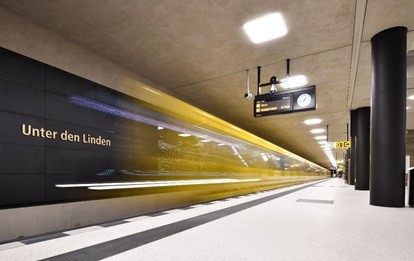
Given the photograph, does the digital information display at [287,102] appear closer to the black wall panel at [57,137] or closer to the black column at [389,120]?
the black column at [389,120]

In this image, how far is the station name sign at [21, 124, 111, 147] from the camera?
400 centimetres

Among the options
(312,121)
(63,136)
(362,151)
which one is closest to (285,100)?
(63,136)

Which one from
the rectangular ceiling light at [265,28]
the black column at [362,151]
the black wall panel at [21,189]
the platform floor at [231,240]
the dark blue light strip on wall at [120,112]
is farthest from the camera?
the black column at [362,151]

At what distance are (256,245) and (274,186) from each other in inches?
396

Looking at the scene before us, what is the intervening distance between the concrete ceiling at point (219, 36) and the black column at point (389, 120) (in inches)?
17.8

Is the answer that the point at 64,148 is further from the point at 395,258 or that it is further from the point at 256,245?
the point at 395,258

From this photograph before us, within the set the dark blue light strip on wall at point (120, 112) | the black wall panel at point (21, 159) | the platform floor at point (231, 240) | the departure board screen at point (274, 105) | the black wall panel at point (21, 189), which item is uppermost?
the departure board screen at point (274, 105)

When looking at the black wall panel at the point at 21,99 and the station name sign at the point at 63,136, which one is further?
the station name sign at the point at 63,136

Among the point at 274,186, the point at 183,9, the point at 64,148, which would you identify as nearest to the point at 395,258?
the point at 183,9

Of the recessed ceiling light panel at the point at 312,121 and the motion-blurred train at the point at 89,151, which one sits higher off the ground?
the recessed ceiling light panel at the point at 312,121

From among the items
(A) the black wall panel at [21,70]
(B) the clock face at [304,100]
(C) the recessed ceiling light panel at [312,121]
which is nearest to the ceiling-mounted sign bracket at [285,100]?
(B) the clock face at [304,100]

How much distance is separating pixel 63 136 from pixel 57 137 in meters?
0.11

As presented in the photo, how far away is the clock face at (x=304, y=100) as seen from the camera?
6398 mm

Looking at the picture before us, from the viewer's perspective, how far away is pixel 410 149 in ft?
54.3
